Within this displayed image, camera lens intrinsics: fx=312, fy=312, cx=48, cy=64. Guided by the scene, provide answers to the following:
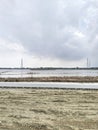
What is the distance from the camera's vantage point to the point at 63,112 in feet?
44.0

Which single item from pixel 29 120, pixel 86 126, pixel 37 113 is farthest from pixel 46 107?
pixel 86 126

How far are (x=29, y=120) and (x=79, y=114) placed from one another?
2.30m

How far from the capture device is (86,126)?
35.5ft

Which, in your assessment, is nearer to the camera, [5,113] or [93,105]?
[5,113]

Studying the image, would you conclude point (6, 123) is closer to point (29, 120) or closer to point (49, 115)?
point (29, 120)

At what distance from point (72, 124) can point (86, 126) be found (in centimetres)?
54

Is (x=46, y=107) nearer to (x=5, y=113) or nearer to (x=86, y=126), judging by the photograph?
(x=5, y=113)

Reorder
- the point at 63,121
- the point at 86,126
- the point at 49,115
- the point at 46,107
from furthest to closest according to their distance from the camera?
the point at 46,107
the point at 49,115
the point at 63,121
the point at 86,126

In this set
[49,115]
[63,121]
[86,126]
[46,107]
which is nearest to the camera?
[86,126]

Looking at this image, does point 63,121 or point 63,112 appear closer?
point 63,121

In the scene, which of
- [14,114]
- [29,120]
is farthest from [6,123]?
[14,114]

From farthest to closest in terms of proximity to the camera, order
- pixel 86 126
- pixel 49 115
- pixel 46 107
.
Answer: pixel 46 107 < pixel 49 115 < pixel 86 126

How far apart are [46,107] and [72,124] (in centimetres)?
401

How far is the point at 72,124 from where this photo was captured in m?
11.1
